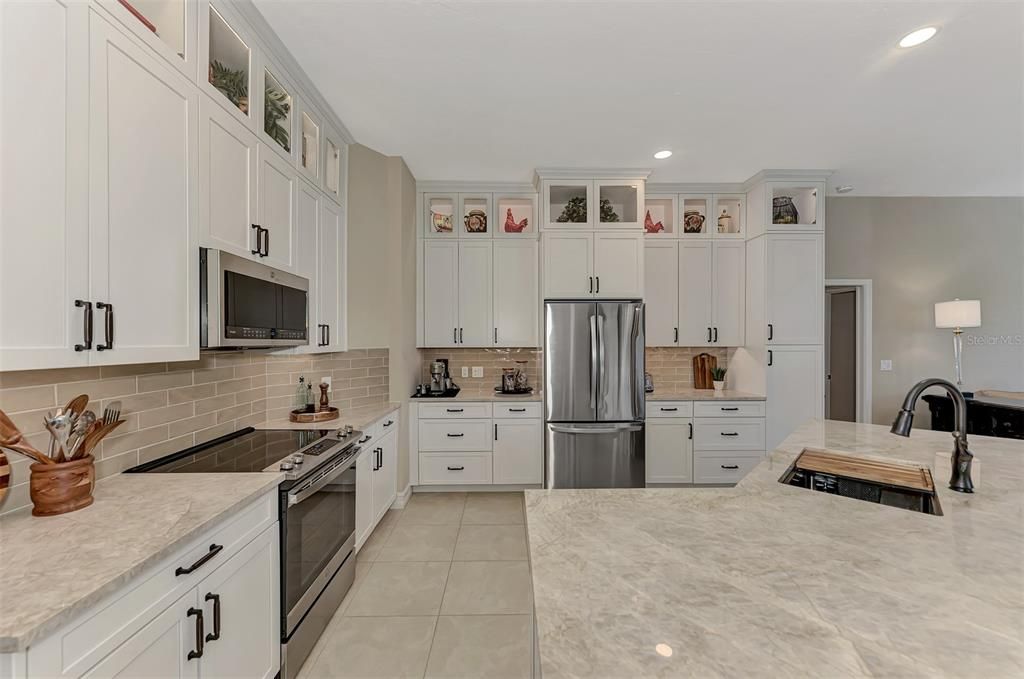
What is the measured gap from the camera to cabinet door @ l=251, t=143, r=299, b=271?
2129 millimetres

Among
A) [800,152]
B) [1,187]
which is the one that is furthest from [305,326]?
[800,152]

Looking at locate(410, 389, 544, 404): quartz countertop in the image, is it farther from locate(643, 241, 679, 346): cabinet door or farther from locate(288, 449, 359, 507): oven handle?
locate(288, 449, 359, 507): oven handle

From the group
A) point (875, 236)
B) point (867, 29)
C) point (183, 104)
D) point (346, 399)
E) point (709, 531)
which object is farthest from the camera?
point (875, 236)

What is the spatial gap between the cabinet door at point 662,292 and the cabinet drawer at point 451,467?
198 centimetres

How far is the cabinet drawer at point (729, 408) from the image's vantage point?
3916mm

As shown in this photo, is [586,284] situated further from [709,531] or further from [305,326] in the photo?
[709,531]

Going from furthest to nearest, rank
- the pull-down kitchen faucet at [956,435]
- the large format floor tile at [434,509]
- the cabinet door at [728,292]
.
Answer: the cabinet door at [728,292], the large format floor tile at [434,509], the pull-down kitchen faucet at [956,435]

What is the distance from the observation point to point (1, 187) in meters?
1.00

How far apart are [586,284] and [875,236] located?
311cm

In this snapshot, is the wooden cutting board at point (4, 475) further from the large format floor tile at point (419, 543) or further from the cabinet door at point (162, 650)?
the large format floor tile at point (419, 543)

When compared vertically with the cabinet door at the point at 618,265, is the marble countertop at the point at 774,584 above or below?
below

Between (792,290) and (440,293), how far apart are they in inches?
125

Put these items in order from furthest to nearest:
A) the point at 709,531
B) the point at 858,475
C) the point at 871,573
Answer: the point at 858,475, the point at 709,531, the point at 871,573

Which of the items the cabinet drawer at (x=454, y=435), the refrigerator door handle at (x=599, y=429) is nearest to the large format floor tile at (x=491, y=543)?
the cabinet drawer at (x=454, y=435)
